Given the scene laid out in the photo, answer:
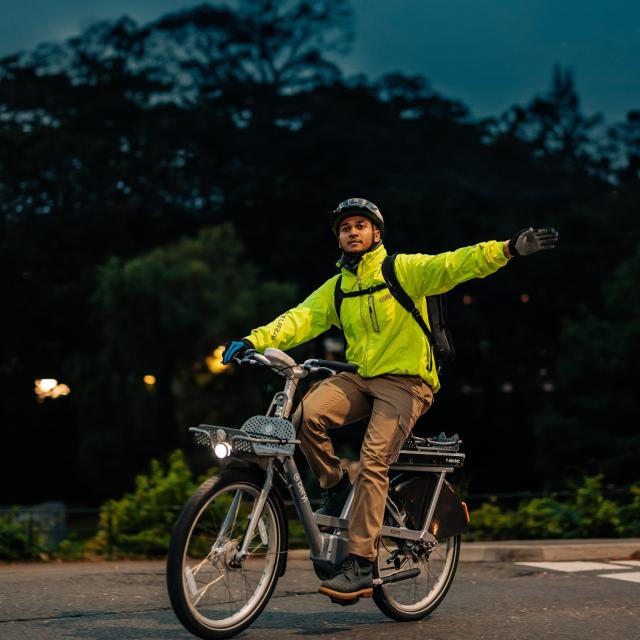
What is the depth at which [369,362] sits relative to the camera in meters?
5.87

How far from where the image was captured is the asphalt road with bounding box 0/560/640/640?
5.55 metres

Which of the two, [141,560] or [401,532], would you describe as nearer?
[401,532]

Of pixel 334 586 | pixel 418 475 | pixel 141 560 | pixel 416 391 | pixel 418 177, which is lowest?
pixel 141 560

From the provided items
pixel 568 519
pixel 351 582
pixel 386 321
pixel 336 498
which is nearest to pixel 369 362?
pixel 386 321

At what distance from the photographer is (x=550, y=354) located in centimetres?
4947

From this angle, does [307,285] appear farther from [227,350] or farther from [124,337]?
[227,350]

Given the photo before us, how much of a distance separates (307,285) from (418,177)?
722 centimetres

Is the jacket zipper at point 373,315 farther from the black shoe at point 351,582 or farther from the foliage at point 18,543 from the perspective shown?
the foliage at point 18,543

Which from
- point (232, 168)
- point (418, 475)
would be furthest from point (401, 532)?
point (232, 168)

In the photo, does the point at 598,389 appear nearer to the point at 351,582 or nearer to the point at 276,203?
the point at 276,203

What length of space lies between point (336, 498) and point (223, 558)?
754mm

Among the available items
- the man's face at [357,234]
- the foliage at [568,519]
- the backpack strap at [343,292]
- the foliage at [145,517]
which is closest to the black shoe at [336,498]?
the backpack strap at [343,292]

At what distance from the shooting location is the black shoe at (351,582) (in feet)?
18.2

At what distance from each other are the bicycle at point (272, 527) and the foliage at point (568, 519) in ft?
18.5
